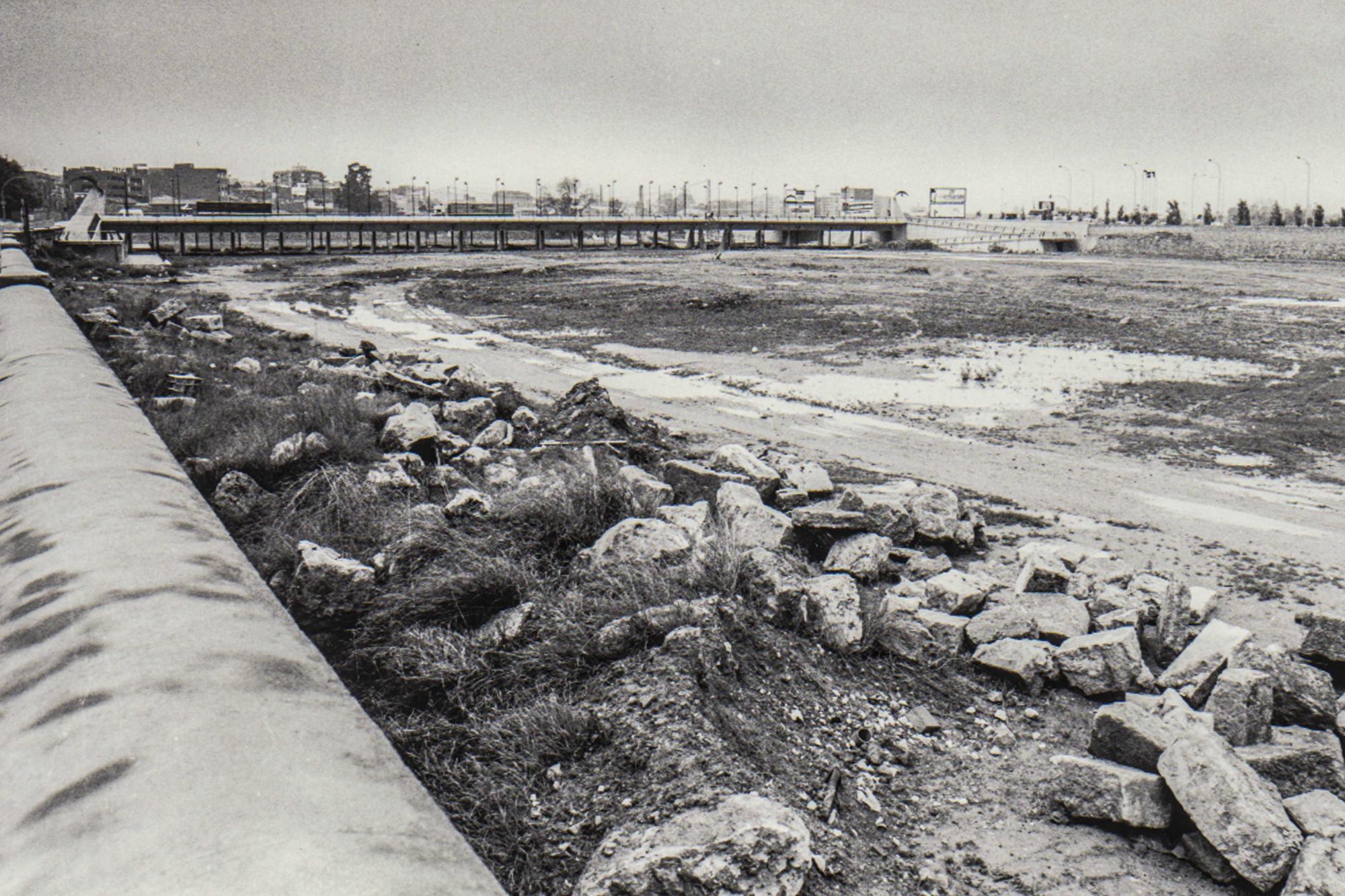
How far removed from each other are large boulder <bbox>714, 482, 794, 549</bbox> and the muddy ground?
1.71 metres

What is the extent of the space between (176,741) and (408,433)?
643 centimetres

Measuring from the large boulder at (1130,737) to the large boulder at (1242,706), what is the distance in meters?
0.47

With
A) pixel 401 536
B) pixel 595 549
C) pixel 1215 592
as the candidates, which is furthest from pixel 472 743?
pixel 1215 592

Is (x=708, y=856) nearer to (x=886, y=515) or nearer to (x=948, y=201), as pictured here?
(x=886, y=515)

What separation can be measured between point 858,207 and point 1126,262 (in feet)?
260

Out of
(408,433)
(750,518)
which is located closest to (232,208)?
(408,433)

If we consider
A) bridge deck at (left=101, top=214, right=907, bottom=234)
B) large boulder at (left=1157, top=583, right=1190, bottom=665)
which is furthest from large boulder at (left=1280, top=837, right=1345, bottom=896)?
bridge deck at (left=101, top=214, right=907, bottom=234)

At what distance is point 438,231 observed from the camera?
85812 millimetres

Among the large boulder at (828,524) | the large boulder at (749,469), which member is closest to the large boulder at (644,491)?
the large boulder at (828,524)

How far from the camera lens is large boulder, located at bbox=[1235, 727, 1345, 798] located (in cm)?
379

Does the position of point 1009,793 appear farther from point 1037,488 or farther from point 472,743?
point 1037,488

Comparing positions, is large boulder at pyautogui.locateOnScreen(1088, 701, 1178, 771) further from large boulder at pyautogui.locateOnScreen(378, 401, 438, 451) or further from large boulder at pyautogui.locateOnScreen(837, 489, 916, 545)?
large boulder at pyautogui.locateOnScreen(378, 401, 438, 451)

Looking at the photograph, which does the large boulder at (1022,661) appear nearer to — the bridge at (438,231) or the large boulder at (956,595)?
the large boulder at (956,595)

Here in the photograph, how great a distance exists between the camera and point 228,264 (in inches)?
1863
